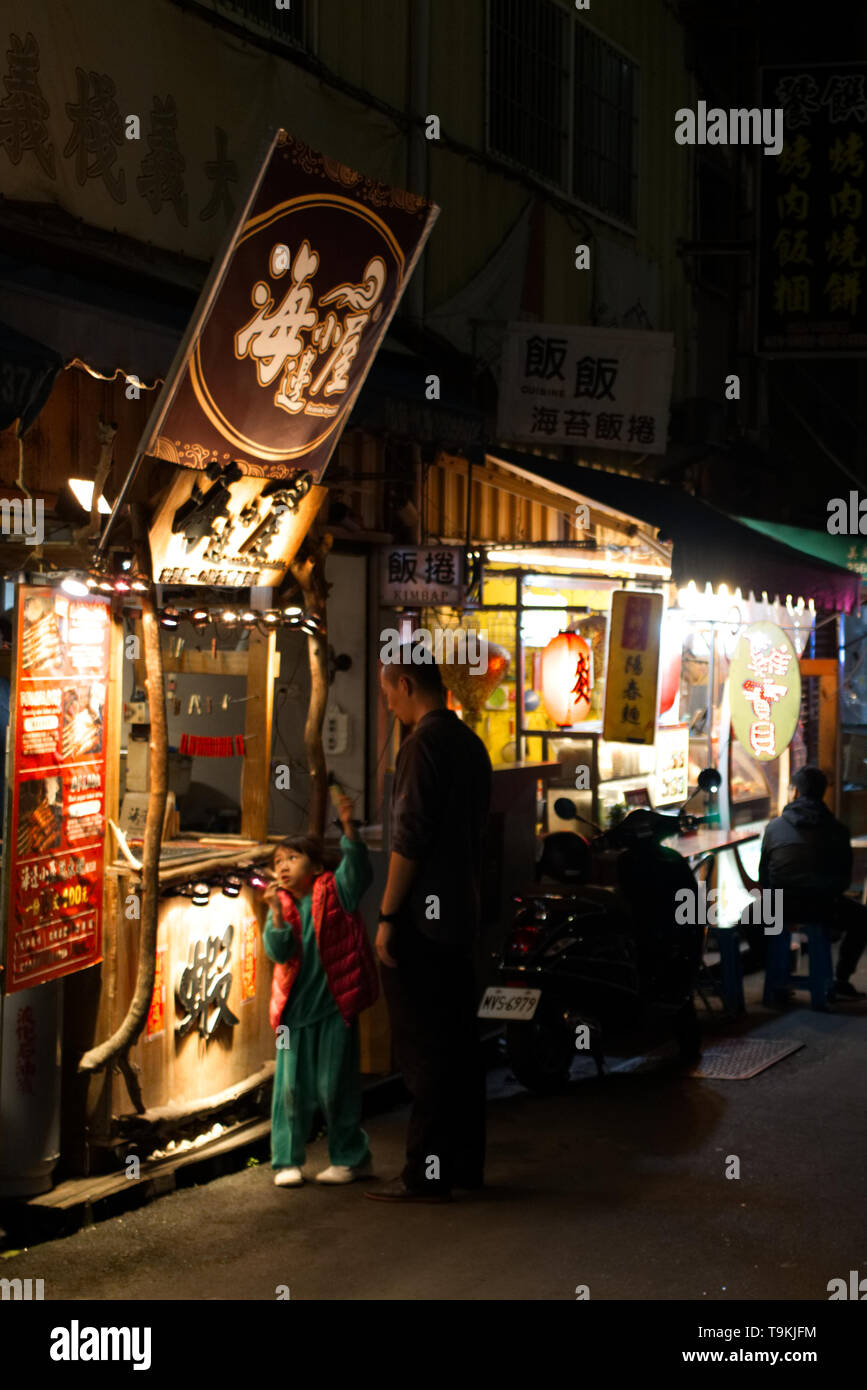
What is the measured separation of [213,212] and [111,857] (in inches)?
193

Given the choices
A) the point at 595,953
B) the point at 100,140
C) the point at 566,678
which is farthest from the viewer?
the point at 566,678

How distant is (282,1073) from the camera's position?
758 centimetres

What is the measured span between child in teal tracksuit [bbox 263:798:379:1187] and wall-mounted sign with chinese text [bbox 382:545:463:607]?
408 cm

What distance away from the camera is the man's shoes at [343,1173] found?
7570mm

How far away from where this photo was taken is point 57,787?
6988mm

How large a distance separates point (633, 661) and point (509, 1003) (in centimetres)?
376

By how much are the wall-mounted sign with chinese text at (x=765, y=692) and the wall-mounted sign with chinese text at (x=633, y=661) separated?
2.25 meters

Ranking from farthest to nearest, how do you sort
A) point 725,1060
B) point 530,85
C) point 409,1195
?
point 530,85 < point 725,1060 < point 409,1195

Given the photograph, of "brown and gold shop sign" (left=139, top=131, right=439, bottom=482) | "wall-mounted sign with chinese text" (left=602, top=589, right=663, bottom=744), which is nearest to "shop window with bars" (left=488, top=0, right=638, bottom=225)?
"wall-mounted sign with chinese text" (left=602, top=589, right=663, bottom=744)

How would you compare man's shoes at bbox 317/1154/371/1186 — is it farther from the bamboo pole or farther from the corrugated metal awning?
the corrugated metal awning

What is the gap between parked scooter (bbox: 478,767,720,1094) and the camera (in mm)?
9523

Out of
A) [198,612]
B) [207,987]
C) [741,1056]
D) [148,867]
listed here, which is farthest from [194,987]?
[741,1056]

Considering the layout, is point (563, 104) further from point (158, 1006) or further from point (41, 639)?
point (158, 1006)

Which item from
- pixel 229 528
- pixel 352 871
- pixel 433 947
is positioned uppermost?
pixel 229 528
